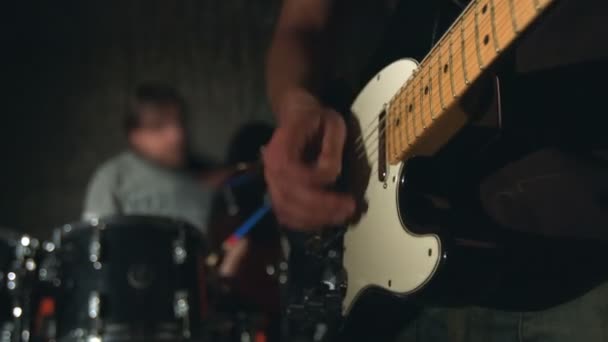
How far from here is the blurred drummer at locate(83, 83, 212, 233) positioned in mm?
3080

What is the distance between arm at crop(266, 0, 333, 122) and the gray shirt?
192cm

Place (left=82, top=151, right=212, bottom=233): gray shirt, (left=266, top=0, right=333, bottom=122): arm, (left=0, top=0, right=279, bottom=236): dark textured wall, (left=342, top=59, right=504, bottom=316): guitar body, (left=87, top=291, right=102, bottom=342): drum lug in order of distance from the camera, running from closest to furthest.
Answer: (left=342, top=59, right=504, bottom=316): guitar body, (left=266, top=0, right=333, bottom=122): arm, (left=87, top=291, right=102, bottom=342): drum lug, (left=82, top=151, right=212, bottom=233): gray shirt, (left=0, top=0, right=279, bottom=236): dark textured wall

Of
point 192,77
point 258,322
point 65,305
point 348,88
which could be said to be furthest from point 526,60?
point 192,77

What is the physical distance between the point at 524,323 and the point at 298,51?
605 millimetres

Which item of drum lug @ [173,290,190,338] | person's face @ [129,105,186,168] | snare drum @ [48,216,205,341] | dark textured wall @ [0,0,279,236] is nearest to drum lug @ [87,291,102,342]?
snare drum @ [48,216,205,341]

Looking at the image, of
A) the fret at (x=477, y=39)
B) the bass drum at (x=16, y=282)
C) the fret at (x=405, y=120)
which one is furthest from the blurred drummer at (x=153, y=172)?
the fret at (x=477, y=39)

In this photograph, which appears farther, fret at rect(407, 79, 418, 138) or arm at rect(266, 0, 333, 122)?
arm at rect(266, 0, 333, 122)

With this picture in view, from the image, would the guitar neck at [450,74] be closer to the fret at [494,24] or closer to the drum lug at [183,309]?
the fret at [494,24]

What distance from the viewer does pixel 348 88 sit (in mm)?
1078

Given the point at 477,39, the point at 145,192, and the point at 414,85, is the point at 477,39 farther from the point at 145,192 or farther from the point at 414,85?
the point at 145,192

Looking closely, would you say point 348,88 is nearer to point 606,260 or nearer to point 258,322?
point 606,260

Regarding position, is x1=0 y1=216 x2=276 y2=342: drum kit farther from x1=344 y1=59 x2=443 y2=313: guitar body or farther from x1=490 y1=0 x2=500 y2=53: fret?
x1=490 y1=0 x2=500 y2=53: fret

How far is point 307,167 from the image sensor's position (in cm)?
90

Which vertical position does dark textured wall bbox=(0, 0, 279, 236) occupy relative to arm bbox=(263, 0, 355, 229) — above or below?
above
